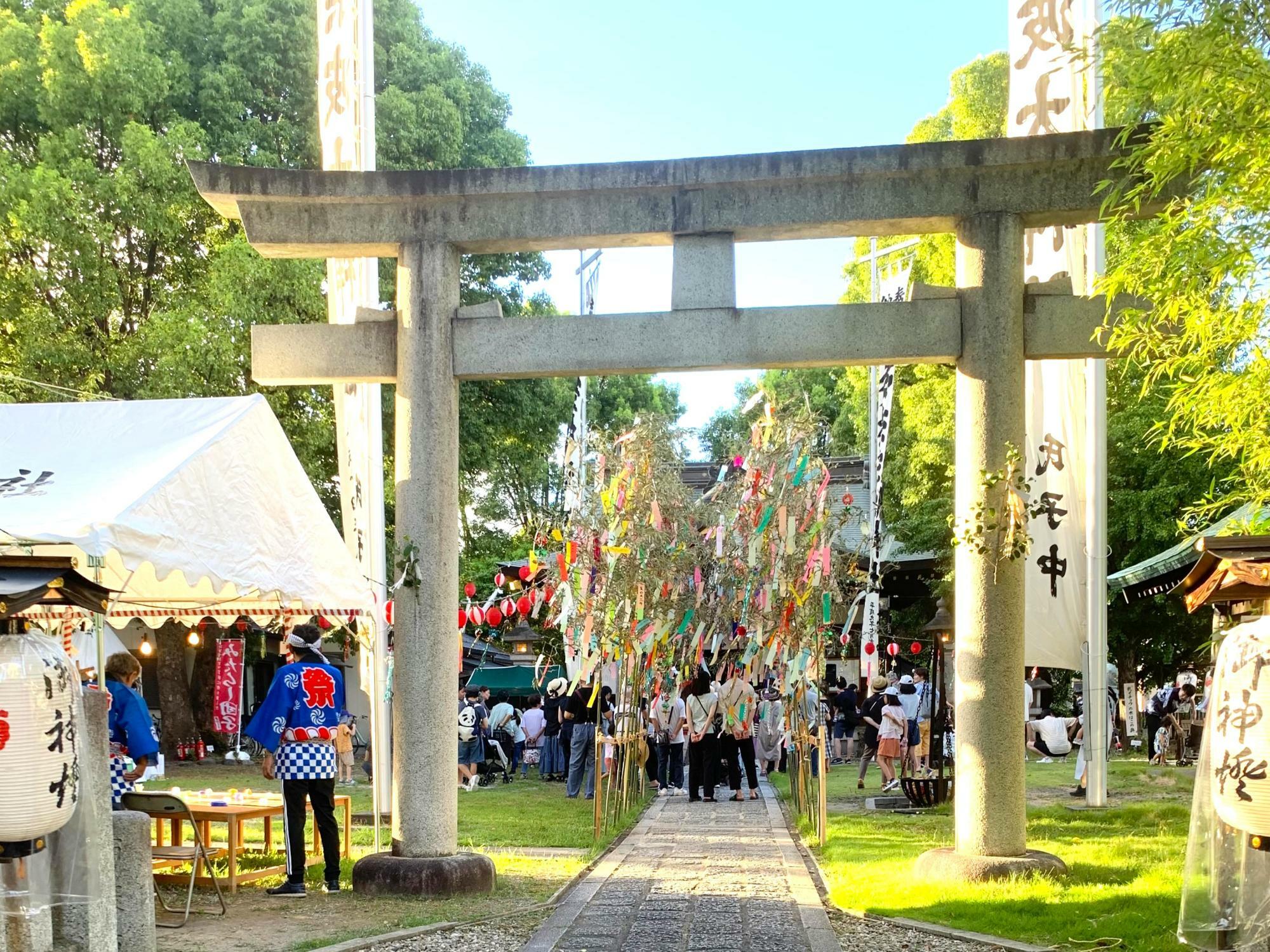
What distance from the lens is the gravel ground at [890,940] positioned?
7164mm

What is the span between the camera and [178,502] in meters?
8.20

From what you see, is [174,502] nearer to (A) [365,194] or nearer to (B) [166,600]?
(A) [365,194]

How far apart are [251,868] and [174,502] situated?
3700mm

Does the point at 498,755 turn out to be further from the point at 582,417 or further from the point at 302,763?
the point at 302,763

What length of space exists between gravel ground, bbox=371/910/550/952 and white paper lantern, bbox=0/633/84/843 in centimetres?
232

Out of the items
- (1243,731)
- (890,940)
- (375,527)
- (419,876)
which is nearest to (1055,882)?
(890,940)

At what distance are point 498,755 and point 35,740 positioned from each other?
18752mm

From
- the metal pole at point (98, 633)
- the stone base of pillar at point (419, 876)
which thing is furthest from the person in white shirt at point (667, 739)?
the metal pole at point (98, 633)

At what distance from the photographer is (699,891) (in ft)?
30.5

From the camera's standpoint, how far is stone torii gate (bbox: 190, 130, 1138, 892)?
28.6ft

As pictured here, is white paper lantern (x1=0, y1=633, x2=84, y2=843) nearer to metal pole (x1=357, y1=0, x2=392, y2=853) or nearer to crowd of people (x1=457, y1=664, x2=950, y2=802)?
metal pole (x1=357, y1=0, x2=392, y2=853)

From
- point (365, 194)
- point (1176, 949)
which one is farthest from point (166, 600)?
point (1176, 949)

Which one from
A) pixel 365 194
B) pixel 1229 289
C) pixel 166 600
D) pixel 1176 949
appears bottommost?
pixel 1176 949

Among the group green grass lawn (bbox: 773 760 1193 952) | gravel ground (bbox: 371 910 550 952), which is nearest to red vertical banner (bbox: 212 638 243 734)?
green grass lawn (bbox: 773 760 1193 952)
